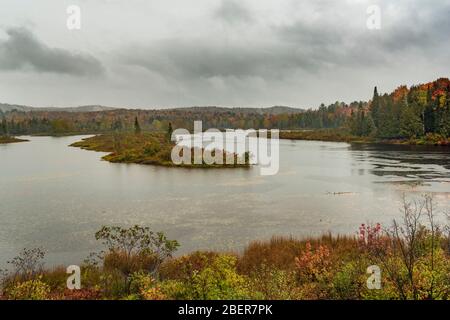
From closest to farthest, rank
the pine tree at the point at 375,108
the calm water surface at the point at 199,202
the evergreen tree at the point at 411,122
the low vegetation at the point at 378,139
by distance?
the calm water surface at the point at 199,202 < the low vegetation at the point at 378,139 < the evergreen tree at the point at 411,122 < the pine tree at the point at 375,108

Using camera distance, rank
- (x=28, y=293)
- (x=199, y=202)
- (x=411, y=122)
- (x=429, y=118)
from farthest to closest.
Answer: (x=411, y=122), (x=429, y=118), (x=199, y=202), (x=28, y=293)

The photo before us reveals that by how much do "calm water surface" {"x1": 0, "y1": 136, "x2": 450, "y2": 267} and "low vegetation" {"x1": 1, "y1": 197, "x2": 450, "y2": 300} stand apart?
3.28m

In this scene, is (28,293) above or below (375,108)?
below

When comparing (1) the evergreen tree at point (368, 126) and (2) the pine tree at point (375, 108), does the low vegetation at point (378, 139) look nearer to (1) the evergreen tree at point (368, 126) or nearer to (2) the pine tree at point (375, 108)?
(1) the evergreen tree at point (368, 126)

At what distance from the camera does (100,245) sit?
21797mm

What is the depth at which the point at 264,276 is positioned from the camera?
14.6 metres

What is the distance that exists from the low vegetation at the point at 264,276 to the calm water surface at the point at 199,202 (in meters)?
3.28

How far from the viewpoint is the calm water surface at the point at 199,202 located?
2398 cm

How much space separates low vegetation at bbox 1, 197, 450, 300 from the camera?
12383mm

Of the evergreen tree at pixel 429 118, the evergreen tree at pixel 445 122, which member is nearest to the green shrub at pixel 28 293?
the evergreen tree at pixel 445 122

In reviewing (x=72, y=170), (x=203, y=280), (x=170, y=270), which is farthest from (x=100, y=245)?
(x=72, y=170)

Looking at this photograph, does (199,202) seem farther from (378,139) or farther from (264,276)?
(378,139)

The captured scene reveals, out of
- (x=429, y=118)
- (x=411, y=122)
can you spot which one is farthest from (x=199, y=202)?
(x=411, y=122)

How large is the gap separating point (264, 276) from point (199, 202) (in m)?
20.0
